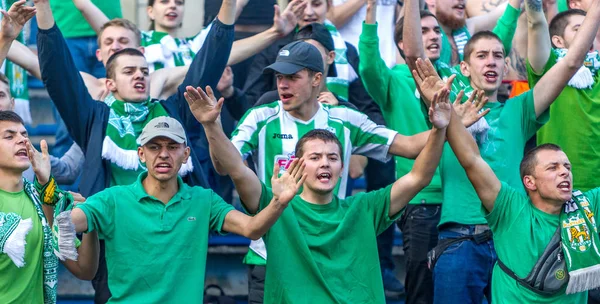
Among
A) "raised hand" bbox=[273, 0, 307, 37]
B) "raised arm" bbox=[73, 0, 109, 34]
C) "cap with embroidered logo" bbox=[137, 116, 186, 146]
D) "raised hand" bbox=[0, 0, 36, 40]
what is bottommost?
"cap with embroidered logo" bbox=[137, 116, 186, 146]

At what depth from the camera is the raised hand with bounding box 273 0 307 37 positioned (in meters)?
7.45

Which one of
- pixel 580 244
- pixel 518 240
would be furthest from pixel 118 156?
pixel 580 244

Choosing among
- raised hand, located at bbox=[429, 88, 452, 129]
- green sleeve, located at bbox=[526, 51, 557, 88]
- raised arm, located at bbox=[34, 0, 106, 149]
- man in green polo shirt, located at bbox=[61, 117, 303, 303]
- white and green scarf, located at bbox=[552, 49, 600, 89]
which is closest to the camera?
man in green polo shirt, located at bbox=[61, 117, 303, 303]

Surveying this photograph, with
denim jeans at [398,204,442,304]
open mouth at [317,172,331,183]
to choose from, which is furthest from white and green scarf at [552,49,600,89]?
open mouth at [317,172,331,183]

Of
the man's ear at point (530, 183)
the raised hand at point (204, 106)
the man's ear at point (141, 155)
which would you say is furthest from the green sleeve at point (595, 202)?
the man's ear at point (141, 155)

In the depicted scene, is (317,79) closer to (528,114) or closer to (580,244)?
(528,114)

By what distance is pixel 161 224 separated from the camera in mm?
5789

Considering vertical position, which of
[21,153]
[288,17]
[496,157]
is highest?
[288,17]

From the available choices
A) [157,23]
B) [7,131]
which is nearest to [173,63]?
[157,23]

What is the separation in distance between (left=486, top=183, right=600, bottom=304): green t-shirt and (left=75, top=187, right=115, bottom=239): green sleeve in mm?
2037

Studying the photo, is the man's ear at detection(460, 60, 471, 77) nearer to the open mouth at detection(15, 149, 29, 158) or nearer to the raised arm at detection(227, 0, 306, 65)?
the raised arm at detection(227, 0, 306, 65)

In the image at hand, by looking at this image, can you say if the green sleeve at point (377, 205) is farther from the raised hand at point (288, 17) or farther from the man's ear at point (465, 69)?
the raised hand at point (288, 17)

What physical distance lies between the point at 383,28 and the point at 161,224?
12.1 feet

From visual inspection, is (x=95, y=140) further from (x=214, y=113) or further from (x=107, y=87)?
(x=214, y=113)
